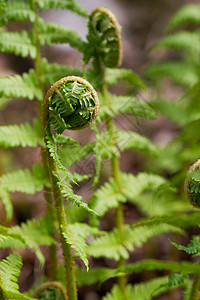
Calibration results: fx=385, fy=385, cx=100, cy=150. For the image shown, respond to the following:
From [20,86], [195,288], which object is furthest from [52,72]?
[195,288]

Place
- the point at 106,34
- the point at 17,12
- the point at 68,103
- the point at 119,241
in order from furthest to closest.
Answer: the point at 119,241 → the point at 17,12 → the point at 106,34 → the point at 68,103

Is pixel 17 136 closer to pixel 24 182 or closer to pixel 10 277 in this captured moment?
pixel 24 182

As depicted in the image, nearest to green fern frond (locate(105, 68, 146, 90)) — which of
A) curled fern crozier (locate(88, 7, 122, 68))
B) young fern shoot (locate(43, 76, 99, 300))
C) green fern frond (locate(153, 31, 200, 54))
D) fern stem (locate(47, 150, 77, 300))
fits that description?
curled fern crozier (locate(88, 7, 122, 68))

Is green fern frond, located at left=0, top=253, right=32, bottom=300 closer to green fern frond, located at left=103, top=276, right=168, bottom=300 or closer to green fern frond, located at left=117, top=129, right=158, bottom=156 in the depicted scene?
green fern frond, located at left=103, top=276, right=168, bottom=300

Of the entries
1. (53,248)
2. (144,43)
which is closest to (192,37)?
(53,248)

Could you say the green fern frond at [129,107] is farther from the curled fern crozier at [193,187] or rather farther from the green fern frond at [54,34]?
the curled fern crozier at [193,187]
